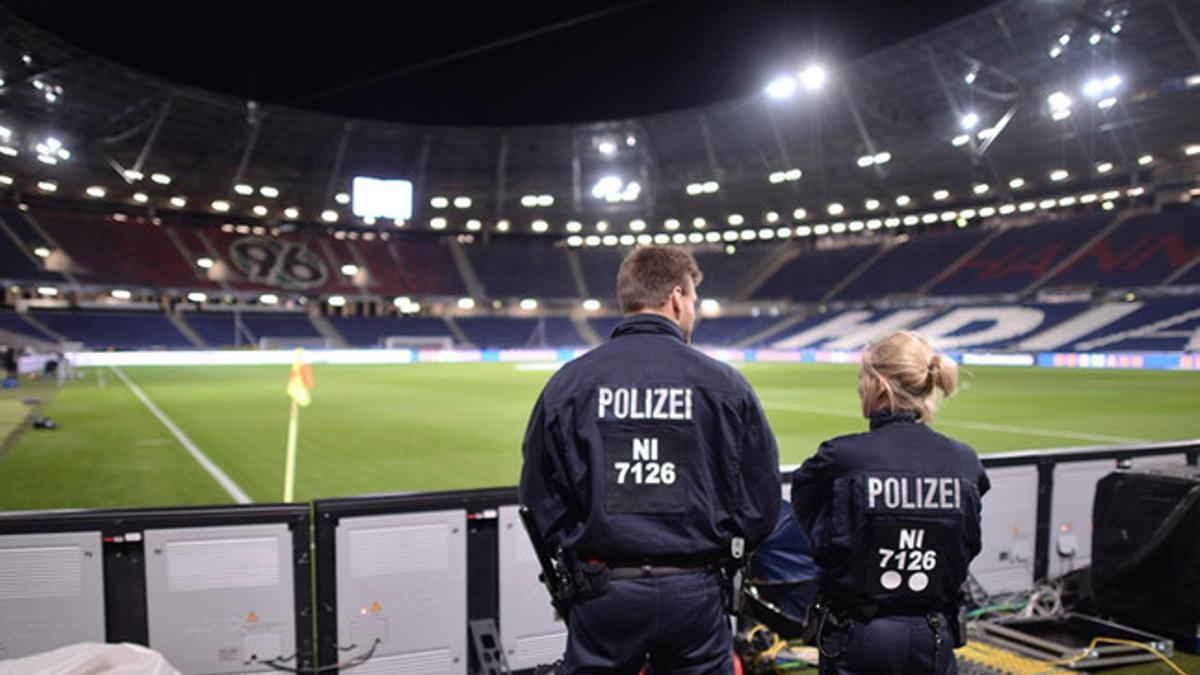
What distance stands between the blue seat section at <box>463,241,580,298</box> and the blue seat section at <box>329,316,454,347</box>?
7.13 metres

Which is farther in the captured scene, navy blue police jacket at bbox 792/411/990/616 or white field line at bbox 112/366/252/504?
white field line at bbox 112/366/252/504

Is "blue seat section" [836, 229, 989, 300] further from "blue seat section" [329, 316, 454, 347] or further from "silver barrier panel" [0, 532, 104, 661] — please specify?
"silver barrier panel" [0, 532, 104, 661]

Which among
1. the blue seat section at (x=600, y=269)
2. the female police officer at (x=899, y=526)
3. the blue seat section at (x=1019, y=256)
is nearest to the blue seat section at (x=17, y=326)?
the blue seat section at (x=600, y=269)

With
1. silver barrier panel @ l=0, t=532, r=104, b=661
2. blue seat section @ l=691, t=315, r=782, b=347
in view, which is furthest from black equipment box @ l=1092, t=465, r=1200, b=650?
blue seat section @ l=691, t=315, r=782, b=347

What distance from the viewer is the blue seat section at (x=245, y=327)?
54.8 meters

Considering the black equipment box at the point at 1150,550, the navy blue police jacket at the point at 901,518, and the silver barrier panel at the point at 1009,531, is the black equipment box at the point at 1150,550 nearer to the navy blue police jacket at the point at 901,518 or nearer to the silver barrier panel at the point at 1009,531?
the silver barrier panel at the point at 1009,531

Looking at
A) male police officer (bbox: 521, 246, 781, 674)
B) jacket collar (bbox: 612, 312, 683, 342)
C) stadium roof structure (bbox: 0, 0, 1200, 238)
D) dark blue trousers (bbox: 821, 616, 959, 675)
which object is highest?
stadium roof structure (bbox: 0, 0, 1200, 238)

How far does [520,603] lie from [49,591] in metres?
2.38

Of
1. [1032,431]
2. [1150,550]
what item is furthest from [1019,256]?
[1150,550]

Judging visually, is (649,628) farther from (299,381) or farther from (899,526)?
(299,381)

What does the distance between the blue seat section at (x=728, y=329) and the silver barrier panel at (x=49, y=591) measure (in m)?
60.4

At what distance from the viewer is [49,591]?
3709mm

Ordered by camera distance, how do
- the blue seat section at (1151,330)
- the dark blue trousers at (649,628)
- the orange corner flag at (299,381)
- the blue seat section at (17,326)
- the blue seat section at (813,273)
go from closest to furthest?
the dark blue trousers at (649,628) → the orange corner flag at (299,381) → the blue seat section at (1151,330) → the blue seat section at (17,326) → the blue seat section at (813,273)

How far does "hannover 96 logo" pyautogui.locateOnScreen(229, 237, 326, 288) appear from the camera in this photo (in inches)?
2375
